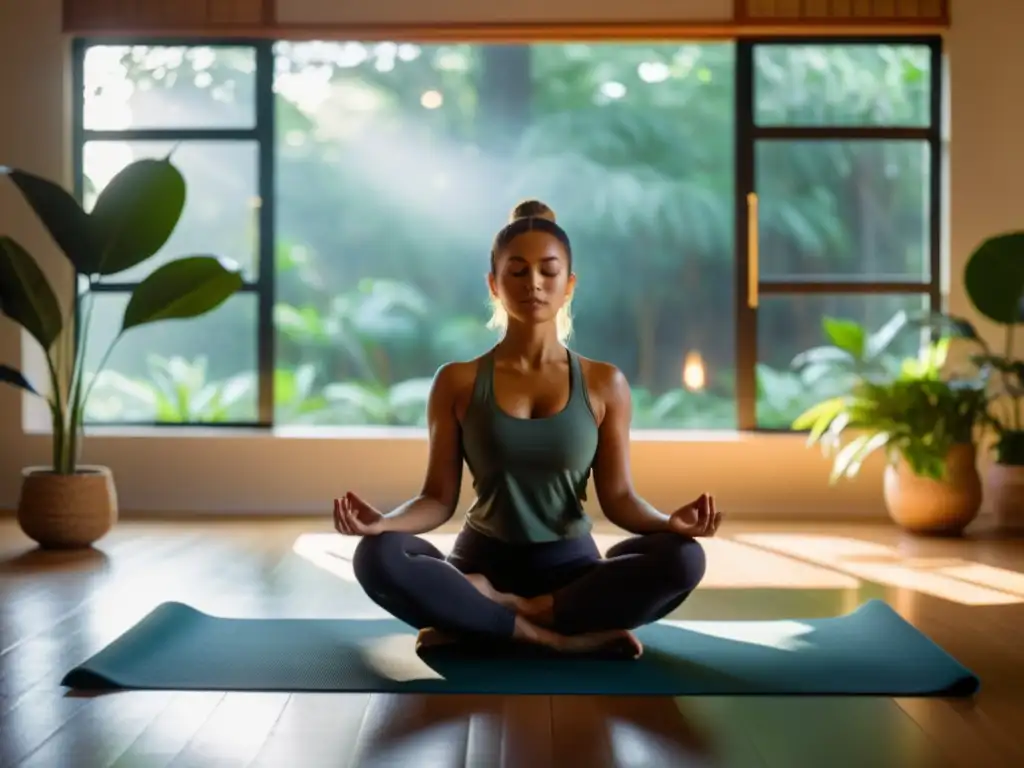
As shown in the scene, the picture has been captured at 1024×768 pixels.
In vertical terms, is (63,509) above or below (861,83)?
below

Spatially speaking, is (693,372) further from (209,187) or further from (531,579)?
(531,579)

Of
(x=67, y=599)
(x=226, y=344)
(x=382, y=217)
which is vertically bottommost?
(x=67, y=599)

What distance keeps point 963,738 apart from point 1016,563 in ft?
6.93

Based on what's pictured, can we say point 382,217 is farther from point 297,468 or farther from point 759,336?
point 759,336

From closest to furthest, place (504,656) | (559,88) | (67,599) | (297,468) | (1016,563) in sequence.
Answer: (504,656) → (67,599) → (1016,563) → (297,468) → (559,88)

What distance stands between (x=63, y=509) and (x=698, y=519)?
8.29 feet

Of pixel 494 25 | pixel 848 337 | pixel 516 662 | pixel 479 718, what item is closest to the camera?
pixel 479 718

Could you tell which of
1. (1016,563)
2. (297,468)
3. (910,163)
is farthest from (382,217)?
(1016,563)

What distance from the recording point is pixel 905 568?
3902 mm

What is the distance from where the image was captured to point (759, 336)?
5355mm

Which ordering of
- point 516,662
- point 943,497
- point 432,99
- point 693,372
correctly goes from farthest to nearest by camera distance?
point 432,99, point 693,372, point 943,497, point 516,662

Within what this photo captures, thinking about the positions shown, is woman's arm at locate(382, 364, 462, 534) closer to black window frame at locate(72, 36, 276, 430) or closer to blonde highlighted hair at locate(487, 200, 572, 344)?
blonde highlighted hair at locate(487, 200, 572, 344)

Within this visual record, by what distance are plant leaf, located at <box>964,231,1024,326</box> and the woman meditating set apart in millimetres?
2363

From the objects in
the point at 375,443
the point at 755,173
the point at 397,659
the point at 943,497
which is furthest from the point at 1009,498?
the point at 397,659
